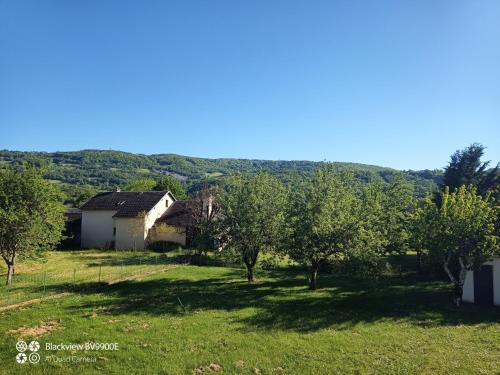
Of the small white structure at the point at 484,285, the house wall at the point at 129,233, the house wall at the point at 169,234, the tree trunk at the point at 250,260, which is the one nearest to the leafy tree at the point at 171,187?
the house wall at the point at 129,233

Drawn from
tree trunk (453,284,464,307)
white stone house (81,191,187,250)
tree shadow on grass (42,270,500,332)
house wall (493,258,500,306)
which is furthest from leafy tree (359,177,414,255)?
white stone house (81,191,187,250)

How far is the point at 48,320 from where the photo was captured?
1766cm

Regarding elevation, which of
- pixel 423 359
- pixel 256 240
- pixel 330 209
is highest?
pixel 330 209

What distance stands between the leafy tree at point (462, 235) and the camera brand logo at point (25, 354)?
2200 centimetres

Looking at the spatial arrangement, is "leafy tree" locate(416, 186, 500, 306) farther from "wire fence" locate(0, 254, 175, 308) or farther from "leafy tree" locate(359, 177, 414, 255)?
"wire fence" locate(0, 254, 175, 308)

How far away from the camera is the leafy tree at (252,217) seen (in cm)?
2747

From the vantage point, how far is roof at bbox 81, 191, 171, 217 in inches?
2020

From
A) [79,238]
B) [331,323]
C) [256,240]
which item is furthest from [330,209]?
[79,238]

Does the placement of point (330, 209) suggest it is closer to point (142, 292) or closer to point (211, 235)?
point (211, 235)

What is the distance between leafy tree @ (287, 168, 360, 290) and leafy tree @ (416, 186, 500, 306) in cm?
490

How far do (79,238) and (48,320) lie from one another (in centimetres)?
4125

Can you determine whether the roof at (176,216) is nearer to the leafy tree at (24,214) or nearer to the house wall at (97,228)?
the house wall at (97,228)

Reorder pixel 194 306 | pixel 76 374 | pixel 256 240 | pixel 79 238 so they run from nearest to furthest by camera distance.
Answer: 1. pixel 76 374
2. pixel 194 306
3. pixel 256 240
4. pixel 79 238

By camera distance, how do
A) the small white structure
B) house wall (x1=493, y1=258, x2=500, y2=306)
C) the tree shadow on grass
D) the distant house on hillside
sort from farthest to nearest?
1. the distant house on hillside
2. the small white structure
3. house wall (x1=493, y1=258, x2=500, y2=306)
4. the tree shadow on grass
